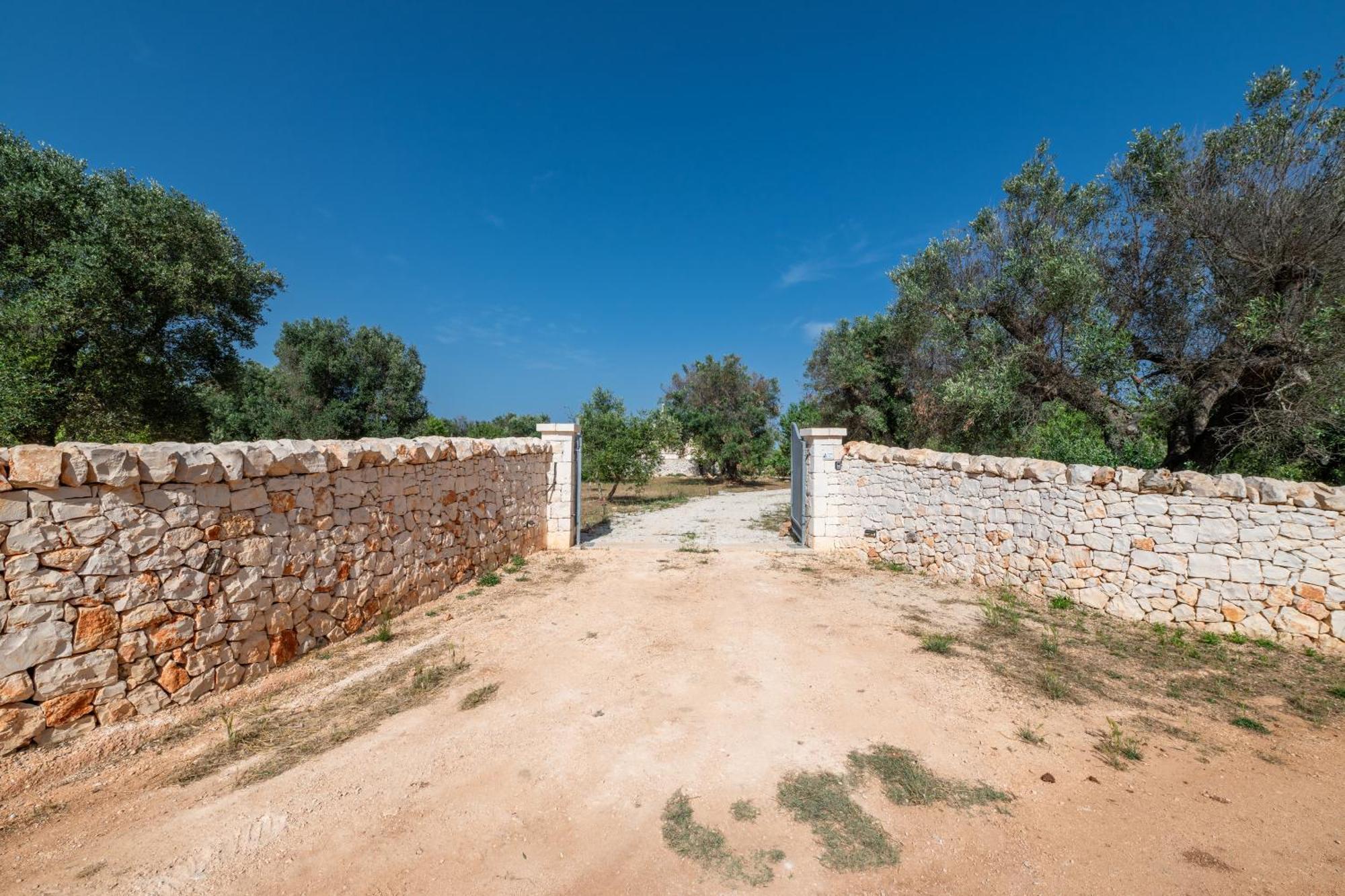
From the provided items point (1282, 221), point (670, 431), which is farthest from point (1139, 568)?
point (670, 431)

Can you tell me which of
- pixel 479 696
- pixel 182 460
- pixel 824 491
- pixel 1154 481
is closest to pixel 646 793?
pixel 479 696

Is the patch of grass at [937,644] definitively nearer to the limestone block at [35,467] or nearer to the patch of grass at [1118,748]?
the patch of grass at [1118,748]

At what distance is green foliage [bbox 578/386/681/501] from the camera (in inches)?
653

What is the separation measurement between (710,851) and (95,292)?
12.1 m

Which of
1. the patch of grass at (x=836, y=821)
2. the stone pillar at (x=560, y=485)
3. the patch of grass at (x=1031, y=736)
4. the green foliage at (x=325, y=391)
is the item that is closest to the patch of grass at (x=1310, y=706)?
the patch of grass at (x=1031, y=736)

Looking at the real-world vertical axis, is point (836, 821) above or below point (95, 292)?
below

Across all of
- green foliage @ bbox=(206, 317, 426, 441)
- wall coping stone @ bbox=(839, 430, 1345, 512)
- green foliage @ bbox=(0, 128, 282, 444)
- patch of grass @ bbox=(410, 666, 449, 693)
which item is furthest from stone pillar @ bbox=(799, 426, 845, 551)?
green foliage @ bbox=(206, 317, 426, 441)

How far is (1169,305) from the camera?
7.61 meters

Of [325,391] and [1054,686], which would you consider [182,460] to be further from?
[325,391]

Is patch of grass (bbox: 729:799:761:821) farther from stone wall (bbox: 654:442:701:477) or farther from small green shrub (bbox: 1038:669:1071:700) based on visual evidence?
stone wall (bbox: 654:442:701:477)

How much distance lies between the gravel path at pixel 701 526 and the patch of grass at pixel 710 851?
7.13 m

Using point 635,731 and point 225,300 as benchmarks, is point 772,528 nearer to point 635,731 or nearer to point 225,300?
point 635,731

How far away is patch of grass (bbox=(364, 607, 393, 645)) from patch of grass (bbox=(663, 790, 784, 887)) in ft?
11.9

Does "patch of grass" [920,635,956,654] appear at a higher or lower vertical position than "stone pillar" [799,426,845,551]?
lower
